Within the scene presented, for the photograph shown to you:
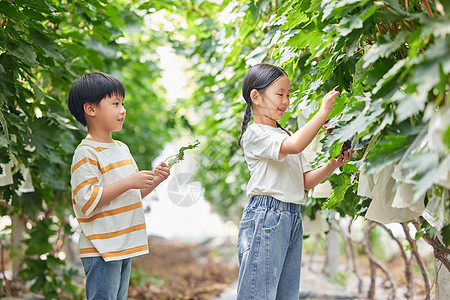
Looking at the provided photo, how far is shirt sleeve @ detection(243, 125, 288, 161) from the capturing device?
1.82 m

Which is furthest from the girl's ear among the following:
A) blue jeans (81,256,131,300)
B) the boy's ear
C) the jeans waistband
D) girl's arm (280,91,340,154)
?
blue jeans (81,256,131,300)

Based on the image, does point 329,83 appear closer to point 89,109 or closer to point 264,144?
point 264,144

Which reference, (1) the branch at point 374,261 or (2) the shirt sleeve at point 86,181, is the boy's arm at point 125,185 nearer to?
(2) the shirt sleeve at point 86,181

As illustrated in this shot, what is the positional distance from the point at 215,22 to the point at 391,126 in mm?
2700

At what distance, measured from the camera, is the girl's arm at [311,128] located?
1668mm

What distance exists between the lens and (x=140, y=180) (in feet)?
6.24

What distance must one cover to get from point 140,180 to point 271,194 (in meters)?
0.52

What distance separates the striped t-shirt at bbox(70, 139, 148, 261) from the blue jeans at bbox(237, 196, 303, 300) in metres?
0.44

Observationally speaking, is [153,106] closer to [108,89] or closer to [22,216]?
[22,216]

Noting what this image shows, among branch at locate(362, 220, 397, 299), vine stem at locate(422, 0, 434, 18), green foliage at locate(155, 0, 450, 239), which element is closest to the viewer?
green foliage at locate(155, 0, 450, 239)

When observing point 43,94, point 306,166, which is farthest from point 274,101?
point 43,94

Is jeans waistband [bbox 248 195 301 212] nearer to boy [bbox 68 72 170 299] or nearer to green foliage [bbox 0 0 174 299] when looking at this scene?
boy [bbox 68 72 170 299]

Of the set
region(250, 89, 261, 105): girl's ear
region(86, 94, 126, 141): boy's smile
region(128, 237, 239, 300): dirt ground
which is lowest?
region(128, 237, 239, 300): dirt ground

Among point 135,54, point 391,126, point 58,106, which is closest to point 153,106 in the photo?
point 135,54
